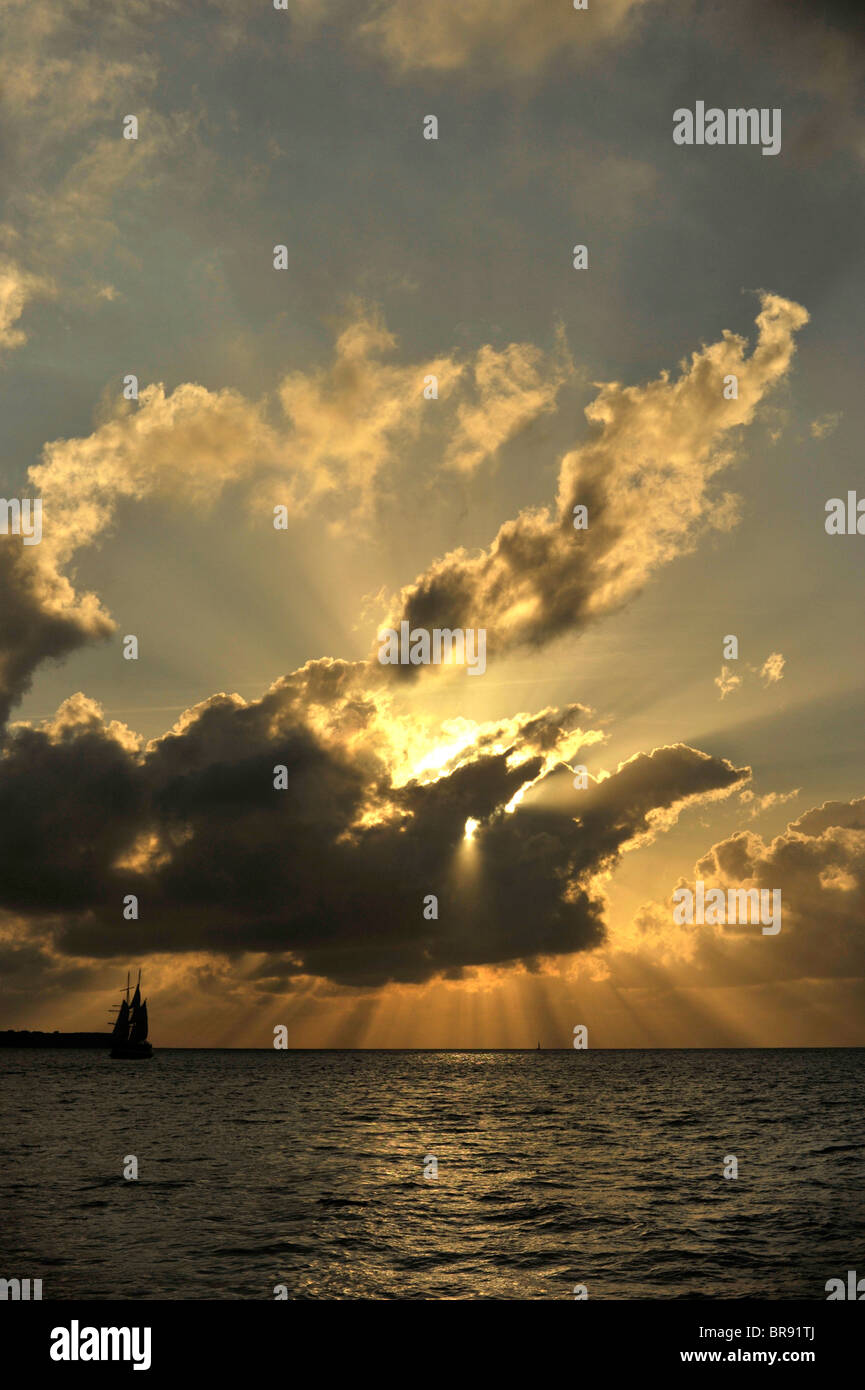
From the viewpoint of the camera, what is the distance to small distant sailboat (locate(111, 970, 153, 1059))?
18600 centimetres

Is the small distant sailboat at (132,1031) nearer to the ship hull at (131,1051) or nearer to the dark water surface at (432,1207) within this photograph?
the ship hull at (131,1051)

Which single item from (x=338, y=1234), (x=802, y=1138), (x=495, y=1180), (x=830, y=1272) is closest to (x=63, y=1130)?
(x=495, y=1180)

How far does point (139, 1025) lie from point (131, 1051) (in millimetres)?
5198

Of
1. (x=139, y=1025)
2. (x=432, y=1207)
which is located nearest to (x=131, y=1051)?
(x=139, y=1025)

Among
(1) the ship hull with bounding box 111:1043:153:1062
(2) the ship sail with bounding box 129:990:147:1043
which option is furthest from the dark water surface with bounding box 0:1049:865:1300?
(1) the ship hull with bounding box 111:1043:153:1062

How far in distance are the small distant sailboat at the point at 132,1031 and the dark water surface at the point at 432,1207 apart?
353ft

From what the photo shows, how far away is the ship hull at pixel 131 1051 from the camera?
185 metres

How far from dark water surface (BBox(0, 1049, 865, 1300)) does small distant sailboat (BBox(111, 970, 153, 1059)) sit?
108 metres

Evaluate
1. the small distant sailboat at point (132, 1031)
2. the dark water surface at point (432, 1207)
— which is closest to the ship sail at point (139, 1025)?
the small distant sailboat at point (132, 1031)

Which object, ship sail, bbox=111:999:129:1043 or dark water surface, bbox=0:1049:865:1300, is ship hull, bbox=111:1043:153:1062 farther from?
dark water surface, bbox=0:1049:865:1300
